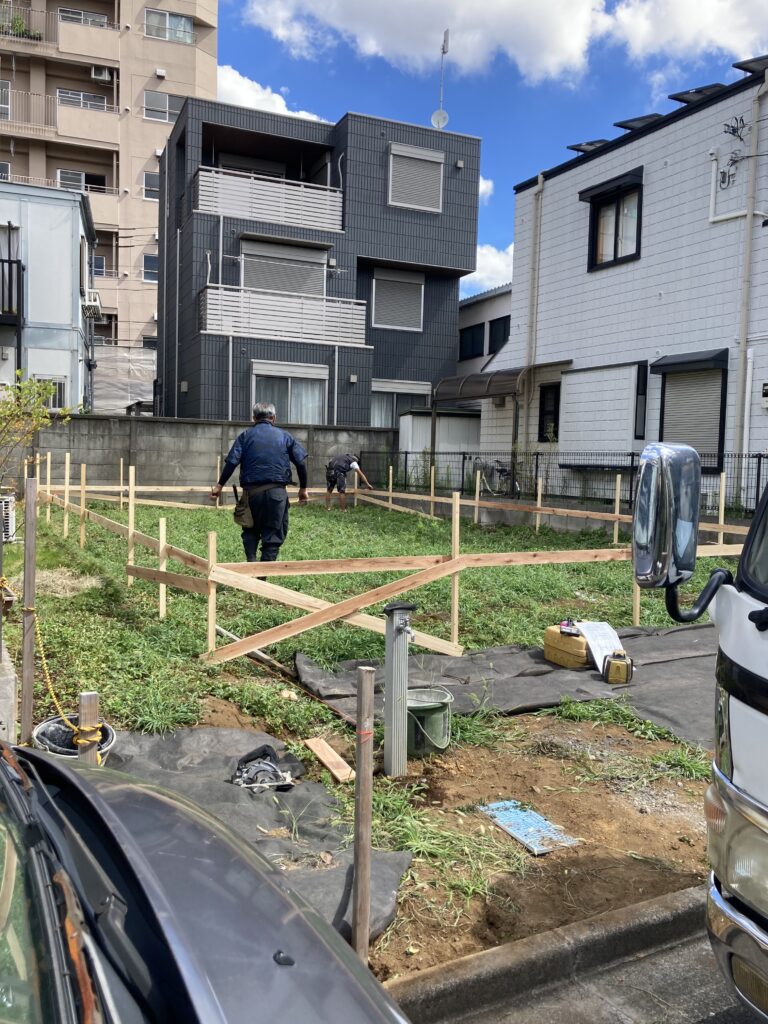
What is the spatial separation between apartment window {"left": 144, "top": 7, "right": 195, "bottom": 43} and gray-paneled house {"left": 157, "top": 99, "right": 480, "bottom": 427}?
1385 cm

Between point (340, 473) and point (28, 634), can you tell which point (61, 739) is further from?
point (340, 473)

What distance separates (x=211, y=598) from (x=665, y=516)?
440cm

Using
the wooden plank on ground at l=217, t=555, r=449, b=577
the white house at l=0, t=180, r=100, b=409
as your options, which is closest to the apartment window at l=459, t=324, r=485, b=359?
the white house at l=0, t=180, r=100, b=409

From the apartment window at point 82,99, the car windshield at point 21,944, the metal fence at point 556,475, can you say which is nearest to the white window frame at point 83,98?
Answer: the apartment window at point 82,99

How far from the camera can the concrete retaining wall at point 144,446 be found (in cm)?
1936

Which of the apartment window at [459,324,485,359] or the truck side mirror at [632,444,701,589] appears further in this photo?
the apartment window at [459,324,485,359]

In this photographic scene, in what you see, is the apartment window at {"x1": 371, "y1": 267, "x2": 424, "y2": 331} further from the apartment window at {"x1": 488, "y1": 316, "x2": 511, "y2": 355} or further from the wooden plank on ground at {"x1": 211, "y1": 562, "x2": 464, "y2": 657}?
the wooden plank on ground at {"x1": 211, "y1": 562, "x2": 464, "y2": 657}

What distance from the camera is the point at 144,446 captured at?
66.1ft

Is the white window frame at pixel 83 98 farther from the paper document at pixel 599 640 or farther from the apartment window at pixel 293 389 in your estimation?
the paper document at pixel 599 640

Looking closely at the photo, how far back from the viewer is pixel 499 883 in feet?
11.1

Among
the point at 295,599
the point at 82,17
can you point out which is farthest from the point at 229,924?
the point at 82,17

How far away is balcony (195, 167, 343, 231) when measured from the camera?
2323cm

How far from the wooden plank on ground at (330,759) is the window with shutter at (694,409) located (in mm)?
12108

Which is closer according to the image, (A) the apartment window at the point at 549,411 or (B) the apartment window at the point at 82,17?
(A) the apartment window at the point at 549,411
